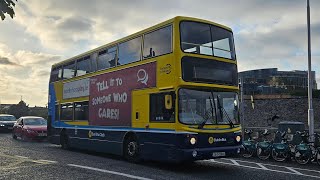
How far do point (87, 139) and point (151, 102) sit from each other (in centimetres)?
485

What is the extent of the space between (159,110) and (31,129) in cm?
1347

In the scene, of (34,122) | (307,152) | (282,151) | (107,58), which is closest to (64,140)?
(107,58)

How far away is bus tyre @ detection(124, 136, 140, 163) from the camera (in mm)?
11925

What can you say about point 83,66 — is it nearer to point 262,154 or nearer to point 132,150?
point 132,150

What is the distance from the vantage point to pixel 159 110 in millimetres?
10898

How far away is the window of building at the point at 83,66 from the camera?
51.0ft

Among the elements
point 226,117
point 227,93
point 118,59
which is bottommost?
point 226,117

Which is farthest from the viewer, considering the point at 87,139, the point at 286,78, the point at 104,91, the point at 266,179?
the point at 286,78

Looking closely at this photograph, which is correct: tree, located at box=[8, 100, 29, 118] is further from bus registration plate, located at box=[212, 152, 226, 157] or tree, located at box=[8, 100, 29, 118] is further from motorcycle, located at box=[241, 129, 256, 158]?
bus registration plate, located at box=[212, 152, 226, 157]

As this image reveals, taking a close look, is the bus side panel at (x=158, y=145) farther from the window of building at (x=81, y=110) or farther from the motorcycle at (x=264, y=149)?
the motorcycle at (x=264, y=149)

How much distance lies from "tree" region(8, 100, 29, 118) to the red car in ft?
76.3

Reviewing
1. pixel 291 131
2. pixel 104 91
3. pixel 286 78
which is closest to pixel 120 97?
pixel 104 91

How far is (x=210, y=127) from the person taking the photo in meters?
10.4

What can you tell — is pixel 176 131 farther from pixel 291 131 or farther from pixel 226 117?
pixel 291 131
